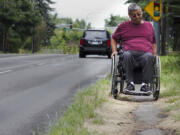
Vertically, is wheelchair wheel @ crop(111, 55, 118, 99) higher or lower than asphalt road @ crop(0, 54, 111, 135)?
higher

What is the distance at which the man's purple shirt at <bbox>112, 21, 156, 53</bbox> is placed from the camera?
Answer: 7855mm

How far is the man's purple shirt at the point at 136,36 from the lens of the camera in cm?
786

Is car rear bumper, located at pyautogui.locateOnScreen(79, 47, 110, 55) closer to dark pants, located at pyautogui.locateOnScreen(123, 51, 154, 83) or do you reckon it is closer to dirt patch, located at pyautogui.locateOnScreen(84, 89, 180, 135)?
dirt patch, located at pyautogui.locateOnScreen(84, 89, 180, 135)

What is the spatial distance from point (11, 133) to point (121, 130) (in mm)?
1392

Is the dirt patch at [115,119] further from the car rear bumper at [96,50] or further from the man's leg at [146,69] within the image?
the car rear bumper at [96,50]

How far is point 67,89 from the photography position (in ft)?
35.5

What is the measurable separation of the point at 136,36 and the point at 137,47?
222 mm

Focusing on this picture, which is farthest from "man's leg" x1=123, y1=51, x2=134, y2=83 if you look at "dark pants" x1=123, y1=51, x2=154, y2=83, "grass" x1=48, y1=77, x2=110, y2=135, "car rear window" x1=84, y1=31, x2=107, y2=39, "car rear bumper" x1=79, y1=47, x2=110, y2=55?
"car rear window" x1=84, y1=31, x2=107, y2=39

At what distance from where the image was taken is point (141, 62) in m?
7.82

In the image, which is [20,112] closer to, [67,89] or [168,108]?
[168,108]

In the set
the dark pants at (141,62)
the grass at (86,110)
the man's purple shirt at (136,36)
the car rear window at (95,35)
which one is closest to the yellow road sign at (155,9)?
the car rear window at (95,35)

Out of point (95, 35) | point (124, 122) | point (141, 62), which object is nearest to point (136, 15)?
point (141, 62)

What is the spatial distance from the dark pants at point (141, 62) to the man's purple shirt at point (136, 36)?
0.33ft

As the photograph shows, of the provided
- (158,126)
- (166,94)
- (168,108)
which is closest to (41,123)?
(158,126)
